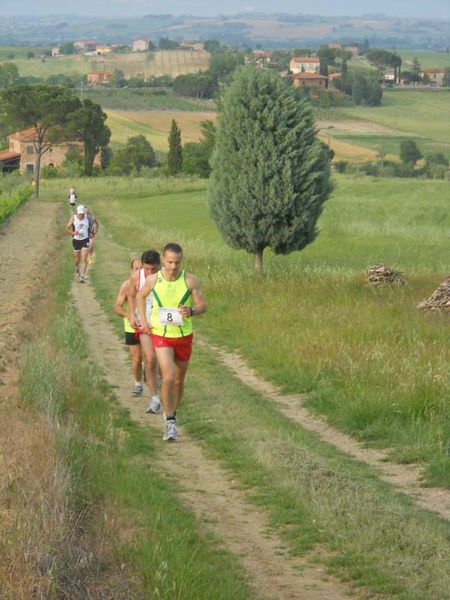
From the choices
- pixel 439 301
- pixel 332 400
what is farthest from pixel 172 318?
pixel 439 301

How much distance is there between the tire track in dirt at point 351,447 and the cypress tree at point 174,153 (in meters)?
63.6

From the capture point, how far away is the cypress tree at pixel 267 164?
22.9 metres

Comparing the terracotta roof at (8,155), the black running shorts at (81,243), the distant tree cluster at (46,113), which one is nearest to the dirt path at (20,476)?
the black running shorts at (81,243)

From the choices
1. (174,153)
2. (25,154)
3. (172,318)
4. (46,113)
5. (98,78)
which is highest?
(172,318)

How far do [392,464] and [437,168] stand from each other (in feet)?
248

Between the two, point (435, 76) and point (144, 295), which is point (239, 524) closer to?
point (144, 295)

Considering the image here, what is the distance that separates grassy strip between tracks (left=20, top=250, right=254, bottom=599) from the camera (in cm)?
599

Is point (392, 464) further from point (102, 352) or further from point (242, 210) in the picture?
point (242, 210)

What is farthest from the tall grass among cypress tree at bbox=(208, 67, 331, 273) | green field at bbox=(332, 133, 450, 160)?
green field at bbox=(332, 133, 450, 160)

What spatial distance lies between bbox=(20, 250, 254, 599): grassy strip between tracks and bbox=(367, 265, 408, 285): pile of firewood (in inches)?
416

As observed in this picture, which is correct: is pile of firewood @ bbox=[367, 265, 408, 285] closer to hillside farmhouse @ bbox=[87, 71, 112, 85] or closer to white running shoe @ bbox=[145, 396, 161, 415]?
white running shoe @ bbox=[145, 396, 161, 415]

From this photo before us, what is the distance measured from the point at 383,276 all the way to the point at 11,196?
34.1 metres

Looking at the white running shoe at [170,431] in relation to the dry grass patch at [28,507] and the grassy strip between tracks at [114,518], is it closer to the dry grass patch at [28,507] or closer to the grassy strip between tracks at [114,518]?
the grassy strip between tracks at [114,518]

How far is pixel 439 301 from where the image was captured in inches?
693
